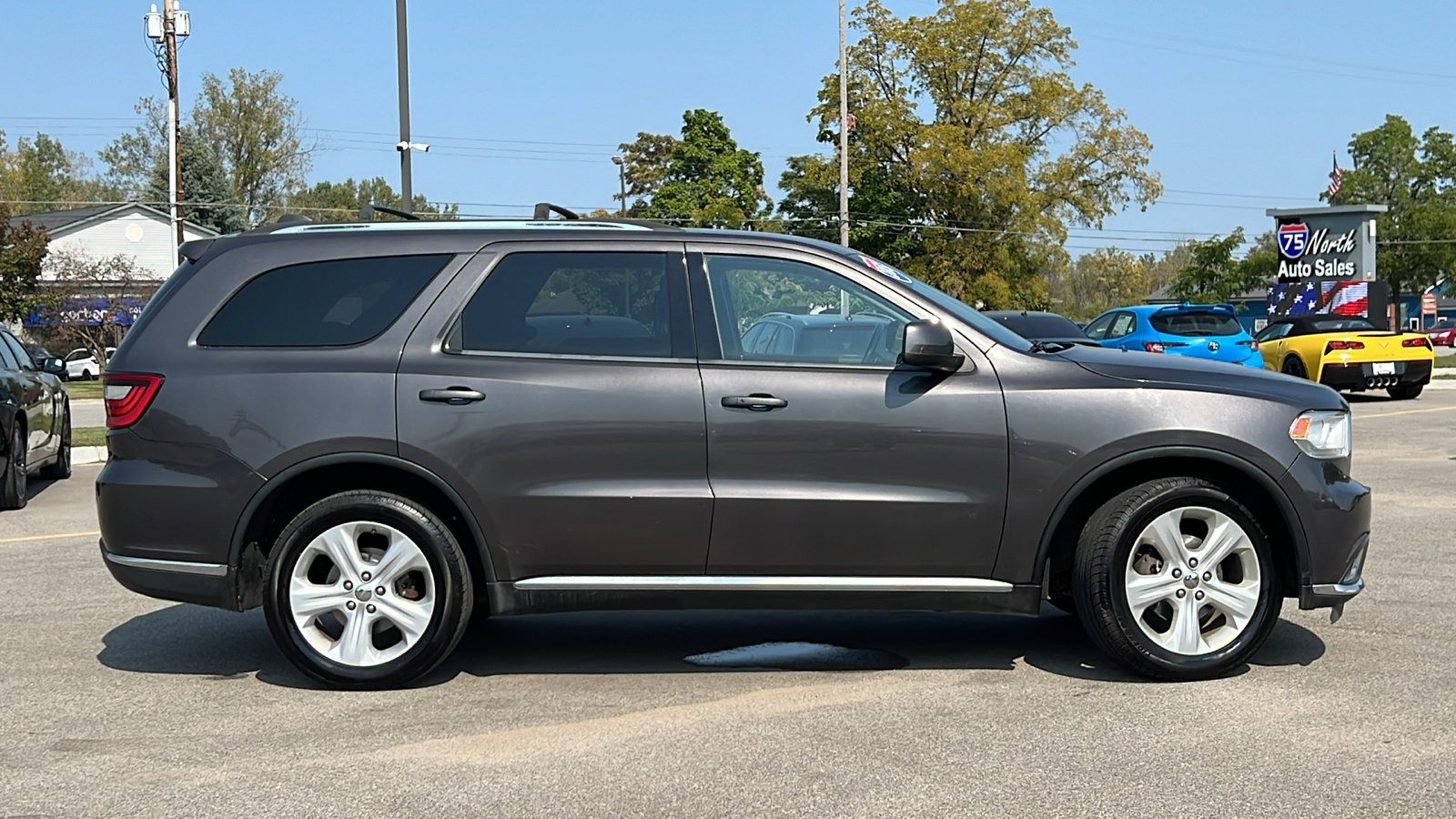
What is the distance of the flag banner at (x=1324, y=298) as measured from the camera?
36.7 meters

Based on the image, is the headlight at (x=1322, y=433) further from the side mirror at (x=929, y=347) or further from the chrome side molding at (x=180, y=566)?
the chrome side molding at (x=180, y=566)

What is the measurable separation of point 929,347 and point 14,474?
29.1 feet

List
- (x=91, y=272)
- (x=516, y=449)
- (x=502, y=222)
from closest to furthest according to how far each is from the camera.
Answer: (x=516, y=449) < (x=502, y=222) < (x=91, y=272)

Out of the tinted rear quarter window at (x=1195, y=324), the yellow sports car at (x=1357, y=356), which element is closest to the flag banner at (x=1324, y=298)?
the yellow sports car at (x=1357, y=356)

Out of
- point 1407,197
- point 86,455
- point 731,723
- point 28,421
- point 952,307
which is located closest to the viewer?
point 731,723

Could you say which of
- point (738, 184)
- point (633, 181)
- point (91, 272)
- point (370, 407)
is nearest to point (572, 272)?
point (370, 407)

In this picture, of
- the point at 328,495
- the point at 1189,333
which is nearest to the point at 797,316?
the point at 328,495

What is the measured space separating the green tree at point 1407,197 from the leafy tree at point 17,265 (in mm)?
69915

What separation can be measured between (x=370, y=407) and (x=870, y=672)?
227 cm

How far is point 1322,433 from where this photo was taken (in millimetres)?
5566

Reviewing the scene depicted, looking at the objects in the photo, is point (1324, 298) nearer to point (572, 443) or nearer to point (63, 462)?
point (63, 462)

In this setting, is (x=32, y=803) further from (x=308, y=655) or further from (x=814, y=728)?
(x=814, y=728)

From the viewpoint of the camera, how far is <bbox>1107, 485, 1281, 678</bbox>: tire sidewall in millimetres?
5457

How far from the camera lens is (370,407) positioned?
553cm
